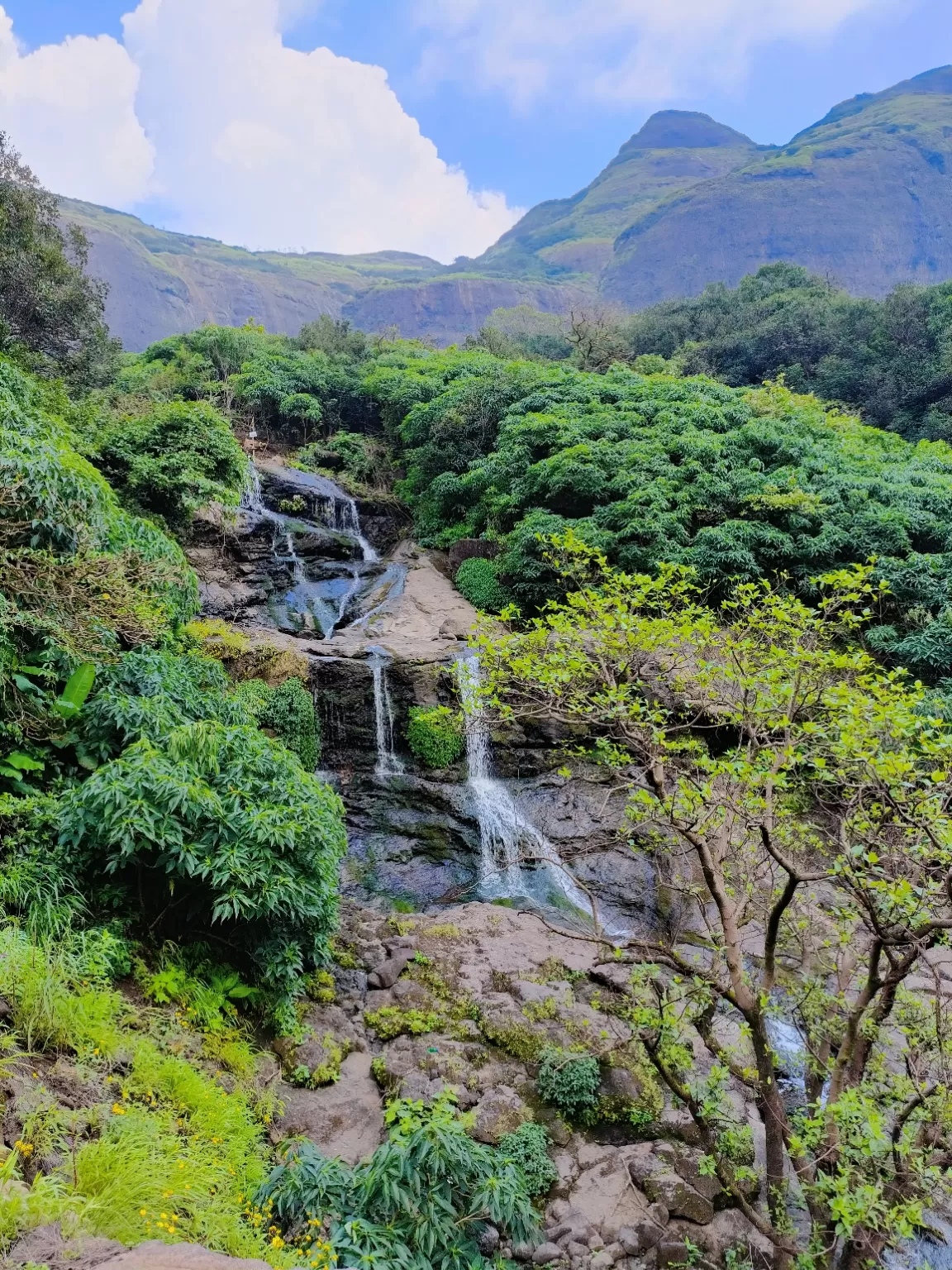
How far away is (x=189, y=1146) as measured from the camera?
3781mm

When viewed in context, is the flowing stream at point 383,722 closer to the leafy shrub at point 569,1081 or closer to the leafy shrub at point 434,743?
the leafy shrub at point 434,743

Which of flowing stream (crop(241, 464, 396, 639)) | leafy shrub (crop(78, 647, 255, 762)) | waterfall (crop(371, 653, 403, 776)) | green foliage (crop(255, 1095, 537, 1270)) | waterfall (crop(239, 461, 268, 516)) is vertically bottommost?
green foliage (crop(255, 1095, 537, 1270))

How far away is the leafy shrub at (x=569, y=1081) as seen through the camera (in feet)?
18.9

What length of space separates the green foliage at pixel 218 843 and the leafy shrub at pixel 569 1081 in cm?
241

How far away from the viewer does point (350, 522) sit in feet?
66.2

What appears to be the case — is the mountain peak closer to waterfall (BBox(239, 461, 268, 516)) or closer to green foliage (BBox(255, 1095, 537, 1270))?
waterfall (BBox(239, 461, 268, 516))

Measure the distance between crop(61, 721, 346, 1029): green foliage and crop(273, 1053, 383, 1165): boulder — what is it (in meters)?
0.66

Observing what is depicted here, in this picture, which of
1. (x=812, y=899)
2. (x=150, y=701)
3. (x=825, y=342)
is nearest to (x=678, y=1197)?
(x=812, y=899)

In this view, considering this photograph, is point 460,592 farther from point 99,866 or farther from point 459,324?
point 459,324

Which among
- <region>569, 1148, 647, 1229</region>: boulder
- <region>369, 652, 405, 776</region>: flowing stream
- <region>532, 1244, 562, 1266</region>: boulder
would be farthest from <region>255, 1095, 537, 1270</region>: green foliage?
<region>369, 652, 405, 776</region>: flowing stream

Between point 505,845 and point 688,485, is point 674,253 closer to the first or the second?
point 688,485

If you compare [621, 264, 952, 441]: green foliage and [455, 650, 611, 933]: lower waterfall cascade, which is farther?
[621, 264, 952, 441]: green foliage

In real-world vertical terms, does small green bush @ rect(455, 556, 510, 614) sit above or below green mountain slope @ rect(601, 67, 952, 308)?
below

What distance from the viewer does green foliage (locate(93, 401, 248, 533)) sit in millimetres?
12914
